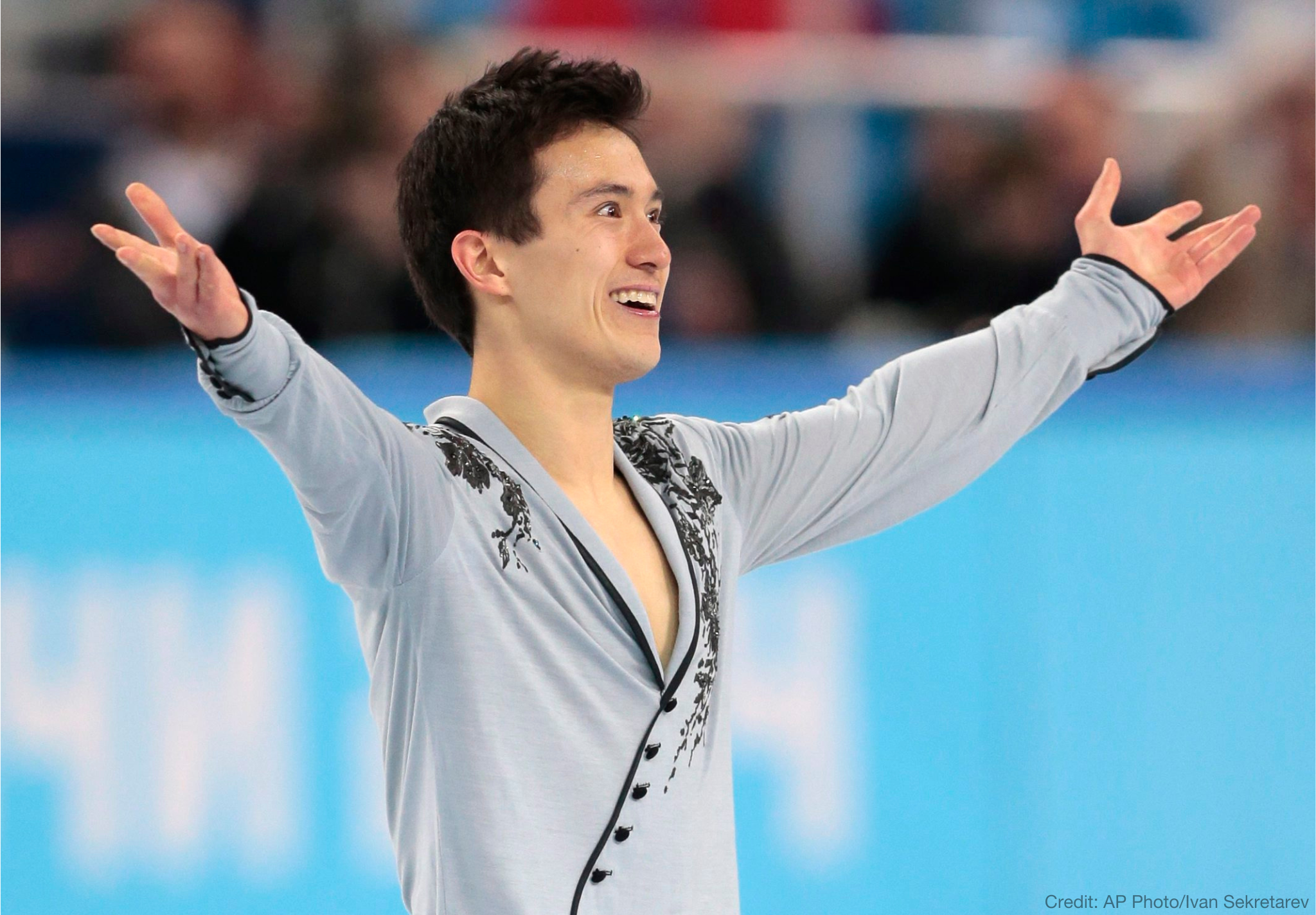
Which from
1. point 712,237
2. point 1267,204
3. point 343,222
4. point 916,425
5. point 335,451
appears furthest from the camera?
point 1267,204

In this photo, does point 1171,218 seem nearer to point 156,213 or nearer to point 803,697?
point 803,697

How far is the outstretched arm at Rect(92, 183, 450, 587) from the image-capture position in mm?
1849

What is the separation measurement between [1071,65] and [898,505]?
3.09m

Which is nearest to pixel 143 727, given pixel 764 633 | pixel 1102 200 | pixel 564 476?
pixel 764 633

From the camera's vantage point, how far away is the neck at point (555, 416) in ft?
7.88

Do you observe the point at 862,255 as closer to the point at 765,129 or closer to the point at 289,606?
the point at 765,129

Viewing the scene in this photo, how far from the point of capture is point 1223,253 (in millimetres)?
2943

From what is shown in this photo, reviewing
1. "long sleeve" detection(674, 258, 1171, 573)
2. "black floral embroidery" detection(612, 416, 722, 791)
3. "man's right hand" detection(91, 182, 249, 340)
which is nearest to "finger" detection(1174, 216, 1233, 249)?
"long sleeve" detection(674, 258, 1171, 573)

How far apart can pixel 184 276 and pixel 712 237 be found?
3213mm

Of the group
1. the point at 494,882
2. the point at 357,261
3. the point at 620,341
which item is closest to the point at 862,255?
the point at 357,261

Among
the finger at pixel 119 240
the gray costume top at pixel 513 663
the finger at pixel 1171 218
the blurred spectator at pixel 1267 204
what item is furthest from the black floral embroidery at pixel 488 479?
the blurred spectator at pixel 1267 204

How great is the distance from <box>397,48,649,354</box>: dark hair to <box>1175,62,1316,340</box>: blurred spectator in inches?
120

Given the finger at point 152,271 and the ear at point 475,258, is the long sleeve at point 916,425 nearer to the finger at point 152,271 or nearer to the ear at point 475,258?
the ear at point 475,258

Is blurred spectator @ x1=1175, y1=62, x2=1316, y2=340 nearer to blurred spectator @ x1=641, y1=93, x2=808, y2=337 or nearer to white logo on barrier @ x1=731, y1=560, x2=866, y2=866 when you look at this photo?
blurred spectator @ x1=641, y1=93, x2=808, y2=337
